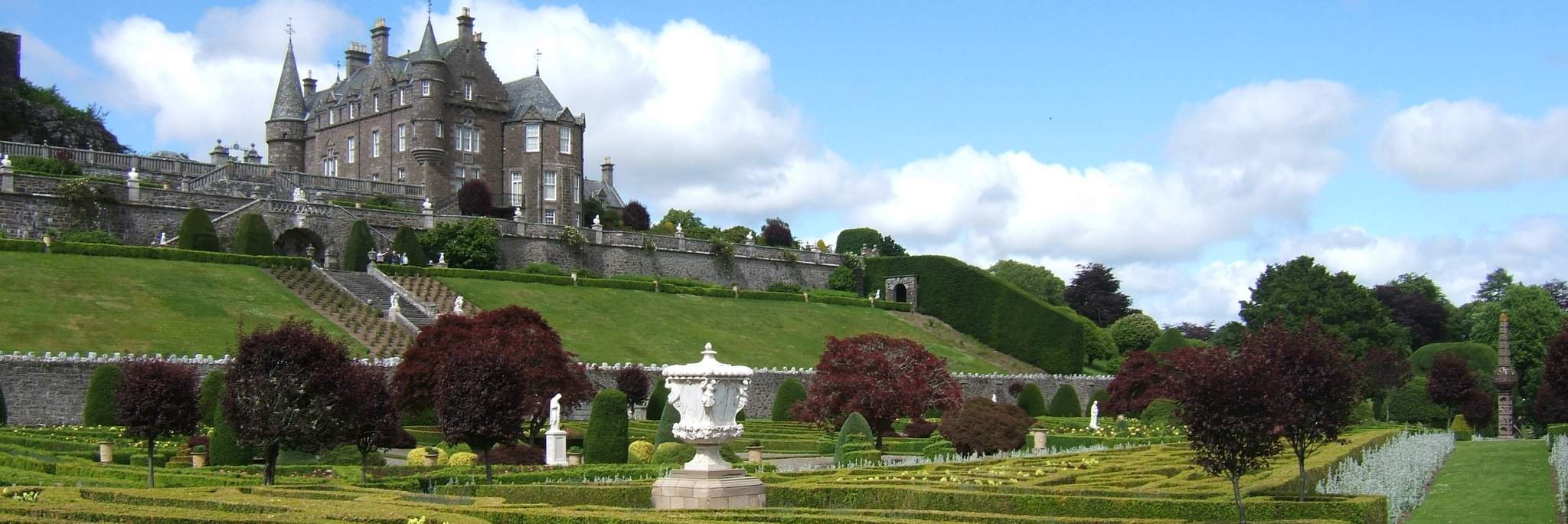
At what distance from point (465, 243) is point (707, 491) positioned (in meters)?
47.5

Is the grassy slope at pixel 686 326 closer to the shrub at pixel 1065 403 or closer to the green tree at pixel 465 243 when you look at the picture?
the green tree at pixel 465 243

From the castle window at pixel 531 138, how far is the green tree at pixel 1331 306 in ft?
123

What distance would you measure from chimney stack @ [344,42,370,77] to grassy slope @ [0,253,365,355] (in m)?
33.1

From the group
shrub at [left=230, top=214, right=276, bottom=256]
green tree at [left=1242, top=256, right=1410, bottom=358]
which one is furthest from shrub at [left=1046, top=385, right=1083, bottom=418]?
shrub at [left=230, top=214, right=276, bottom=256]

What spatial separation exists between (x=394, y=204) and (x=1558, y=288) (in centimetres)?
7769

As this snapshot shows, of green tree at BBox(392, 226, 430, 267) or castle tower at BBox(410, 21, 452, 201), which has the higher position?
castle tower at BBox(410, 21, 452, 201)

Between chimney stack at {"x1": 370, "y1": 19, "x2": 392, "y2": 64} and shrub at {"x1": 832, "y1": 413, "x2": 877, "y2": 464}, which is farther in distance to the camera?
chimney stack at {"x1": 370, "y1": 19, "x2": 392, "y2": 64}

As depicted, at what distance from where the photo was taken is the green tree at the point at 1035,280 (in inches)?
4131

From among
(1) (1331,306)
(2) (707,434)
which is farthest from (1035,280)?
(2) (707,434)

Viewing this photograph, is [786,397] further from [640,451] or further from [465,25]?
[465,25]

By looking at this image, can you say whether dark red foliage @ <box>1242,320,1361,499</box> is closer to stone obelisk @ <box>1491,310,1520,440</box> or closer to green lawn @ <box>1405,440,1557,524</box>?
green lawn @ <box>1405,440,1557,524</box>

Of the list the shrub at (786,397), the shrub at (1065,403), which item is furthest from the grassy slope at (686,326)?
the shrub at (786,397)

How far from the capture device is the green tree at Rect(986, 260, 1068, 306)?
344 feet

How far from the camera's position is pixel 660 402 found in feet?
147
